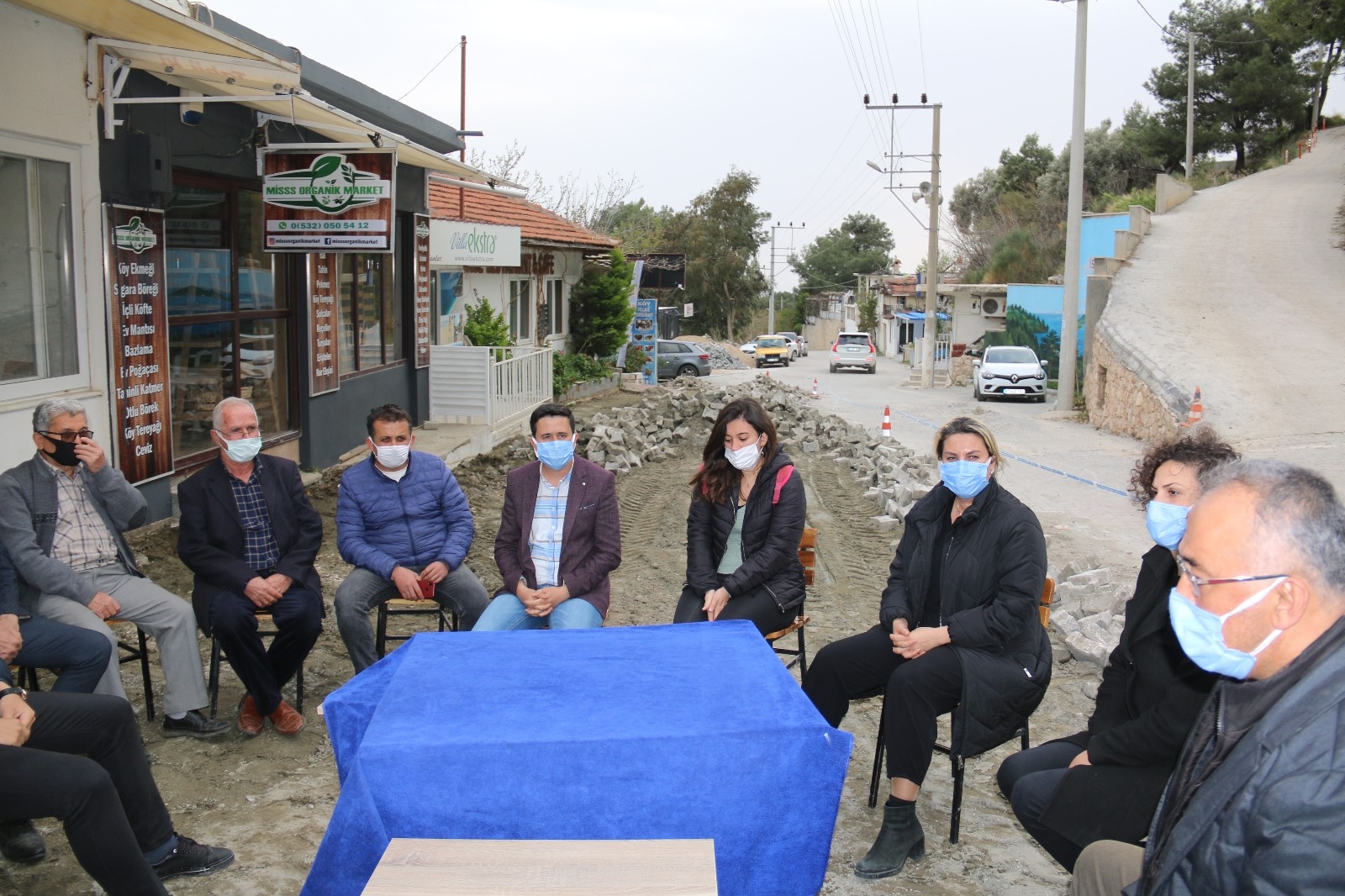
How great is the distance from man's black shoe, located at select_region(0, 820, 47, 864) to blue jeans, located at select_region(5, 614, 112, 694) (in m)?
0.56

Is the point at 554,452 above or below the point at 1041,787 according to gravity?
above

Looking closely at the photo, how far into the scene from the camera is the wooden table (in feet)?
8.18

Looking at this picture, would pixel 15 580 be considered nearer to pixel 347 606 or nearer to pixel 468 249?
pixel 347 606

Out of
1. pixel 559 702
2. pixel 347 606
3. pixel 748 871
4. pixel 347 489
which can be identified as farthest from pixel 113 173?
pixel 748 871

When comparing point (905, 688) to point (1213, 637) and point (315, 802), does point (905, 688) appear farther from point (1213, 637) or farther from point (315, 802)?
point (315, 802)

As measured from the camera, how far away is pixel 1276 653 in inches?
88.4

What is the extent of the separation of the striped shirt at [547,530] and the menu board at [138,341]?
365 centimetres

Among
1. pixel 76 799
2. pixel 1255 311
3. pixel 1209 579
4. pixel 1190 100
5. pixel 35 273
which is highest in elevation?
pixel 1190 100

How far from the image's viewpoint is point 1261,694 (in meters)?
2.23

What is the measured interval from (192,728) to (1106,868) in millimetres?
3919

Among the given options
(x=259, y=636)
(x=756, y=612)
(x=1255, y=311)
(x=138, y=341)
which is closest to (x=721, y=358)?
(x=1255, y=311)

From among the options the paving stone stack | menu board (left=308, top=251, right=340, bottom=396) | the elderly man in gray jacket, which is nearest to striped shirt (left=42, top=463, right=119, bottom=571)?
the elderly man in gray jacket

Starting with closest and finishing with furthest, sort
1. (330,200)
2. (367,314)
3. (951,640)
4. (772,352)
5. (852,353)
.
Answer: (951,640)
(330,200)
(367,314)
(852,353)
(772,352)

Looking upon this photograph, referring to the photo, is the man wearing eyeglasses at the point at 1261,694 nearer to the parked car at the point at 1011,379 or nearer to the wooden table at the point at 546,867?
the wooden table at the point at 546,867
